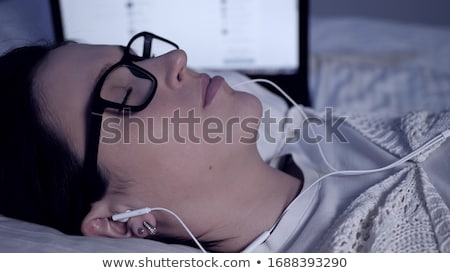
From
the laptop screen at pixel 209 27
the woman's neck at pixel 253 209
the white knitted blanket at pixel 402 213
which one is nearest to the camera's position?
the white knitted blanket at pixel 402 213

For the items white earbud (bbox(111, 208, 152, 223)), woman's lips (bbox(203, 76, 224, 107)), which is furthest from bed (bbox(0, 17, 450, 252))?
white earbud (bbox(111, 208, 152, 223))

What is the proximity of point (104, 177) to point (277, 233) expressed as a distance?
0.30 metres

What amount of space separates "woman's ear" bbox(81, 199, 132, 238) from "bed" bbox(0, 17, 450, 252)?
453 mm

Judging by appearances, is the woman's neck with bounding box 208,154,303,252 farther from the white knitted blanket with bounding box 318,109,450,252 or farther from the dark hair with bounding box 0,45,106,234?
the dark hair with bounding box 0,45,106,234

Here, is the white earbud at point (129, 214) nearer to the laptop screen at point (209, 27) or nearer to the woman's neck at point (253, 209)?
the woman's neck at point (253, 209)

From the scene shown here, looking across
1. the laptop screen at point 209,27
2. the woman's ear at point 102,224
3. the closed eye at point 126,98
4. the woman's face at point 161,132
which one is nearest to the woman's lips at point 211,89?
the woman's face at point 161,132

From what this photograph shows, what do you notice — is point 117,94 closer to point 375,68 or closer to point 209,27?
point 209,27

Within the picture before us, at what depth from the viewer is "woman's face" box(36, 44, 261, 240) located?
26.4 inches

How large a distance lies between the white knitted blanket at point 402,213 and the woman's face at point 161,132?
199mm

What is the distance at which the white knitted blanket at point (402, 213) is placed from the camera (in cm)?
64

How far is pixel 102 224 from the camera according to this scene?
709mm
